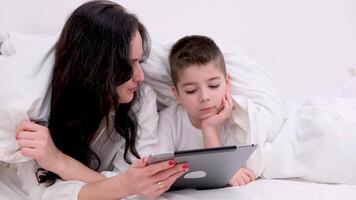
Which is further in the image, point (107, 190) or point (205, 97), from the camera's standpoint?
point (205, 97)

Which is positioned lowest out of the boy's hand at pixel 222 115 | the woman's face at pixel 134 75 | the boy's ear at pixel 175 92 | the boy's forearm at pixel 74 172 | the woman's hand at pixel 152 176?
the boy's forearm at pixel 74 172

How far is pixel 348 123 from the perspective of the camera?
1063mm

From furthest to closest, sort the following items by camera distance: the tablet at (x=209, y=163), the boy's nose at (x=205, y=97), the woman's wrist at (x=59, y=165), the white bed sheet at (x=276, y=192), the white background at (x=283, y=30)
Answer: the white background at (x=283, y=30), the boy's nose at (x=205, y=97), the woman's wrist at (x=59, y=165), the white bed sheet at (x=276, y=192), the tablet at (x=209, y=163)

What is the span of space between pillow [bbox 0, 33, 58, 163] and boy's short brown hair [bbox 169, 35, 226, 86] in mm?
308

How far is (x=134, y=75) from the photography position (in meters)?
1.04

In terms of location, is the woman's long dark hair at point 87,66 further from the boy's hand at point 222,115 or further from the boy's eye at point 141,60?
the boy's hand at point 222,115

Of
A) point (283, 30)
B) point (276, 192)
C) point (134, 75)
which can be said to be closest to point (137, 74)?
point (134, 75)

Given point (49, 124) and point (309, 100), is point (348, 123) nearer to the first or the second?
point (309, 100)

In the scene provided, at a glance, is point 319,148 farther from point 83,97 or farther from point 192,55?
A: point 83,97

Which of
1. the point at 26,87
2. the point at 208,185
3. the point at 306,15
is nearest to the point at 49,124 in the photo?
the point at 26,87

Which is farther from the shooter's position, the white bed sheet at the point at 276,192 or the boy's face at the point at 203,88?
the boy's face at the point at 203,88

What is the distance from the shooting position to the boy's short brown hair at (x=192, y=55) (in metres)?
1.14

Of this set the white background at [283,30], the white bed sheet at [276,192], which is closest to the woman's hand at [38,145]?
the white bed sheet at [276,192]

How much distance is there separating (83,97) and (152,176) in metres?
0.29
